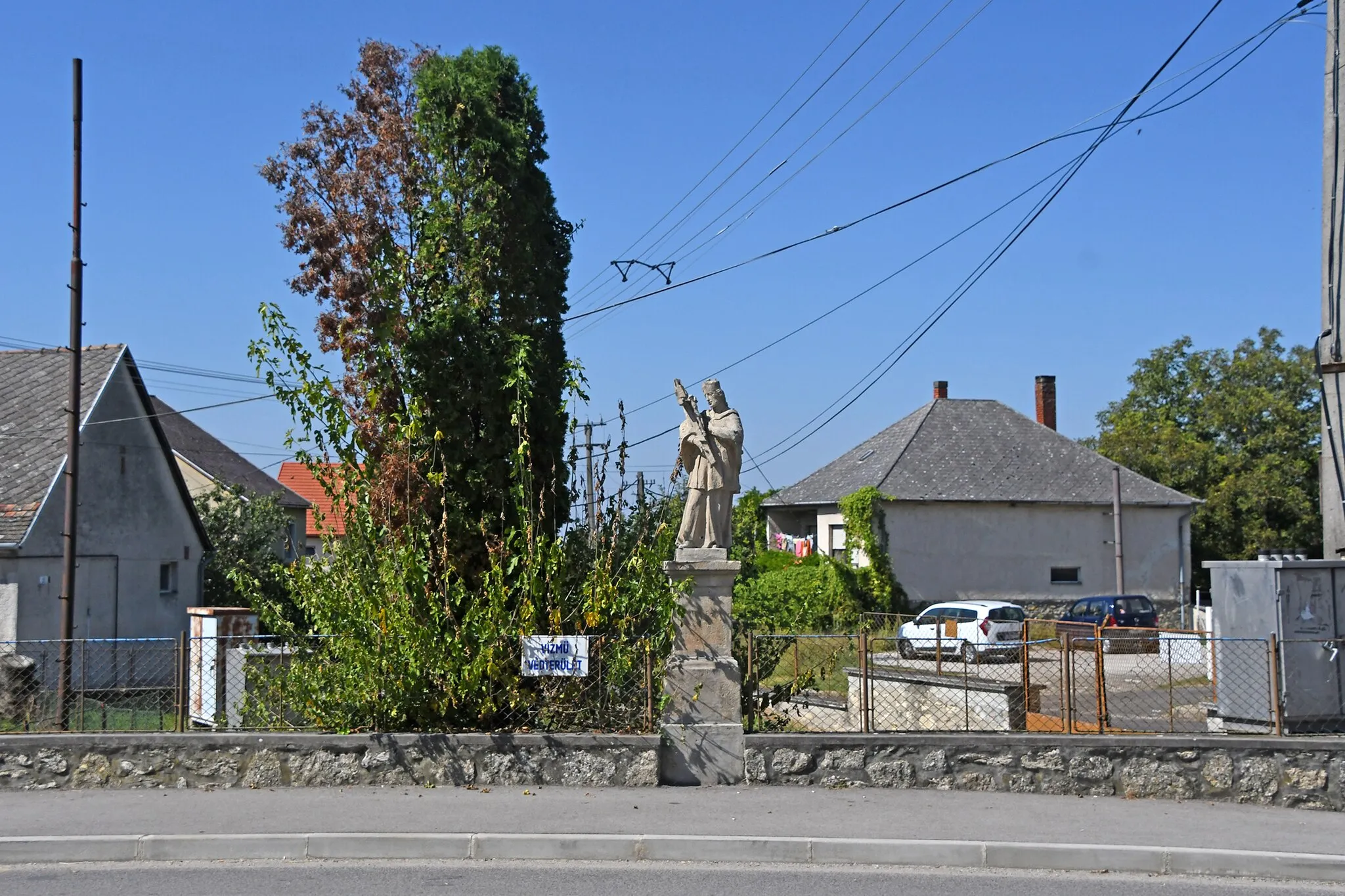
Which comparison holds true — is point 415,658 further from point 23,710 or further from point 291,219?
point 291,219

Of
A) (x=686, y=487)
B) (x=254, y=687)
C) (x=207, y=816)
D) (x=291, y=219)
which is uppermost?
(x=291, y=219)

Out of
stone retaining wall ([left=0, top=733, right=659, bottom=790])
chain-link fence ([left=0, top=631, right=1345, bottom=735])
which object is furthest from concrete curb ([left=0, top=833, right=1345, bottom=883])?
chain-link fence ([left=0, top=631, right=1345, bottom=735])

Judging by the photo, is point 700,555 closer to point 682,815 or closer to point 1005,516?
point 682,815

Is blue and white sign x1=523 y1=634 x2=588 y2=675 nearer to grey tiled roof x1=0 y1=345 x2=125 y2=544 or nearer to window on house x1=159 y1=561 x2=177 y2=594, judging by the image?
grey tiled roof x1=0 y1=345 x2=125 y2=544

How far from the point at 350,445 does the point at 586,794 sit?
3.71 m

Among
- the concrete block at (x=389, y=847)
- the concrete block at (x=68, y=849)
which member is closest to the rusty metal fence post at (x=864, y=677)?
the concrete block at (x=389, y=847)

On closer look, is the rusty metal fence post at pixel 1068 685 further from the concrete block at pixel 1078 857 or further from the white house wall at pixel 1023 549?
the white house wall at pixel 1023 549

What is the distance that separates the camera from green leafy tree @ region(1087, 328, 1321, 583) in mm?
46312

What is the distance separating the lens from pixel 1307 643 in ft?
34.1

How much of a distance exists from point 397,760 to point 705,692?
2557mm

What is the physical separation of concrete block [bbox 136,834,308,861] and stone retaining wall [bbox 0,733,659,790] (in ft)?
5.56

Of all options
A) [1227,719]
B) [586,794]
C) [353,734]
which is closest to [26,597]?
[353,734]

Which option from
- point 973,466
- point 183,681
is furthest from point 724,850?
point 973,466

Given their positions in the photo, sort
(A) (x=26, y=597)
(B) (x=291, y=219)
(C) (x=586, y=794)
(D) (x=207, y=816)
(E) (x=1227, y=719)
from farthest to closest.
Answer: (B) (x=291, y=219)
(A) (x=26, y=597)
(E) (x=1227, y=719)
(C) (x=586, y=794)
(D) (x=207, y=816)
